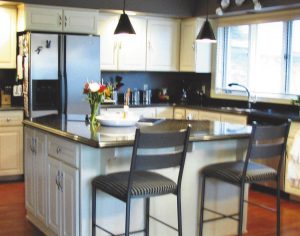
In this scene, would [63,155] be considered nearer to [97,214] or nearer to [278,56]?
[97,214]

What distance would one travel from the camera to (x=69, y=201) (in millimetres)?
3625

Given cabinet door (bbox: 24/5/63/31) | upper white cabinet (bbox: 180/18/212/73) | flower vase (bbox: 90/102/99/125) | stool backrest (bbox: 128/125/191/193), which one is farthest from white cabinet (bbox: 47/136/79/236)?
upper white cabinet (bbox: 180/18/212/73)

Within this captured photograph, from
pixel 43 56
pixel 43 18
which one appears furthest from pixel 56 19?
pixel 43 56

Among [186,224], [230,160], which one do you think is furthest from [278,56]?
[186,224]

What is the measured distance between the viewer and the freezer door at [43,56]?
5.92 m

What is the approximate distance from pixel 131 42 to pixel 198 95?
1.32m

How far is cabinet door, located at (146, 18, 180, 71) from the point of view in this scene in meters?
7.04

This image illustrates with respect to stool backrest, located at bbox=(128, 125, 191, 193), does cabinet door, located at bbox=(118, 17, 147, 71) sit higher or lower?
higher

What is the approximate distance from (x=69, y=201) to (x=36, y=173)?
78 cm

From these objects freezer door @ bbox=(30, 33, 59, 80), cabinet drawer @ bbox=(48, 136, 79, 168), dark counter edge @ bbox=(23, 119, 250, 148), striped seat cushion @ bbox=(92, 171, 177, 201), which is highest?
freezer door @ bbox=(30, 33, 59, 80)

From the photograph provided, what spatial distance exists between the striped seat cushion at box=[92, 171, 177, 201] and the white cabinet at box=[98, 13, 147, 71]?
3.36 meters

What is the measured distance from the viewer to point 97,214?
3.55 m

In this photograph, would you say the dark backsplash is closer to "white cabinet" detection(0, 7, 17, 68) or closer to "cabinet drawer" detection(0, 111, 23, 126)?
"white cabinet" detection(0, 7, 17, 68)

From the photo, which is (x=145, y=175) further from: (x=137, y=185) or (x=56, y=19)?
(x=56, y=19)
